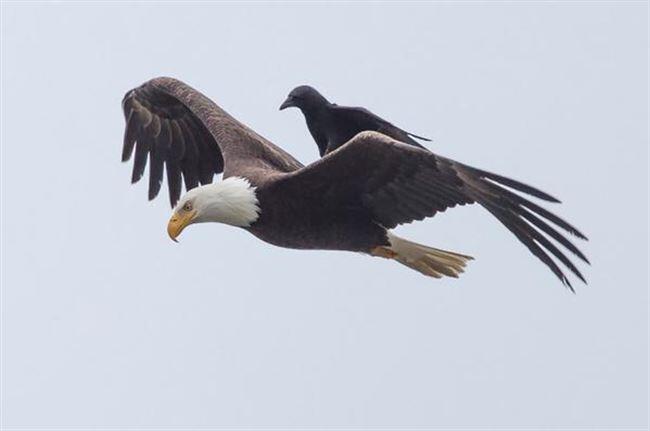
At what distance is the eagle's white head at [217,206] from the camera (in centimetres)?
1219

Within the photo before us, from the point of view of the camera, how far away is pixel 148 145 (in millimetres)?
14438

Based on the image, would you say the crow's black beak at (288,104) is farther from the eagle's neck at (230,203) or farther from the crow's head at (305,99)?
the eagle's neck at (230,203)

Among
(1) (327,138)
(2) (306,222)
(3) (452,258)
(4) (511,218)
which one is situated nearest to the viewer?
(4) (511,218)

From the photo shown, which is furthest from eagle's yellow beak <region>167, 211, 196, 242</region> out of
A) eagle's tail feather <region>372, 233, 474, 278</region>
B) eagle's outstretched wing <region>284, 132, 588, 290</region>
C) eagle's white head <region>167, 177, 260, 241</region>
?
eagle's tail feather <region>372, 233, 474, 278</region>

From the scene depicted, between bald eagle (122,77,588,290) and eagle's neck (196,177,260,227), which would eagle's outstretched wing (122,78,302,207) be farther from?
eagle's neck (196,177,260,227)

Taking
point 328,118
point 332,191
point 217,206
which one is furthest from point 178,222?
point 328,118

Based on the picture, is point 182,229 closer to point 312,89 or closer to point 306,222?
point 306,222

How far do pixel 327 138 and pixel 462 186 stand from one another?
9.23 feet

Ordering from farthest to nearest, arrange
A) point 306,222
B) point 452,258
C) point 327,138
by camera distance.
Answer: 1. point 327,138
2. point 452,258
3. point 306,222

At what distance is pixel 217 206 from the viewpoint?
1230 cm

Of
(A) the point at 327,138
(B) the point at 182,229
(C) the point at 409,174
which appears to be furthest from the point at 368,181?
(A) the point at 327,138

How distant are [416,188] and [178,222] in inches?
60.2

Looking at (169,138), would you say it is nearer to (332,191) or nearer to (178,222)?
(178,222)

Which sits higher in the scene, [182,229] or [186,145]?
[186,145]
